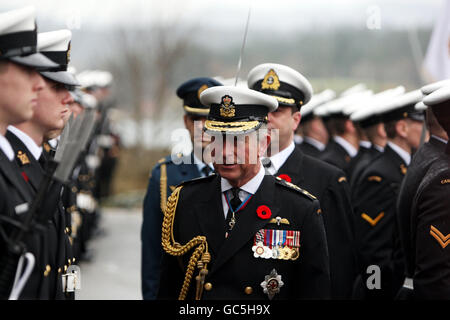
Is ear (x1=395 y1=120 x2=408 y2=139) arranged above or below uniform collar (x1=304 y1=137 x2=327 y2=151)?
above

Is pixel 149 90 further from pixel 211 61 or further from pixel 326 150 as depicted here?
pixel 326 150

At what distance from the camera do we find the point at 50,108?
321cm

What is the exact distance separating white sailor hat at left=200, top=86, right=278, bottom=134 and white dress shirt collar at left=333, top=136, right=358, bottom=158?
4.27 m

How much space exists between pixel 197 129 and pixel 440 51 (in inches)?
141

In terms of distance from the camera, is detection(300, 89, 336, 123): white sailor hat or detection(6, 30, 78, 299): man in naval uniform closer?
detection(6, 30, 78, 299): man in naval uniform

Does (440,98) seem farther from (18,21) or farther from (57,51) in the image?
(18,21)

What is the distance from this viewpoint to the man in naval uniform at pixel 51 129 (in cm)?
302

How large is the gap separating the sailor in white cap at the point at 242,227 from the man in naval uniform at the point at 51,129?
535mm

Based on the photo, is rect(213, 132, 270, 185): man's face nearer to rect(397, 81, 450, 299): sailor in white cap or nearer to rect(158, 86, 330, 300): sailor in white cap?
rect(158, 86, 330, 300): sailor in white cap

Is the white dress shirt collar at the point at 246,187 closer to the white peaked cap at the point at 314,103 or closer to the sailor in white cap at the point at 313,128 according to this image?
the white peaked cap at the point at 314,103

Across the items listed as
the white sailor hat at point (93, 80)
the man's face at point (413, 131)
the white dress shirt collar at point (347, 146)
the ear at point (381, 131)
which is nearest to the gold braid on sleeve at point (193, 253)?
the man's face at point (413, 131)

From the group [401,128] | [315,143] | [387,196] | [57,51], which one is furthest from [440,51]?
[57,51]

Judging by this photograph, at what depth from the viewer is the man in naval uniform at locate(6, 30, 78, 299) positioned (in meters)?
3.02

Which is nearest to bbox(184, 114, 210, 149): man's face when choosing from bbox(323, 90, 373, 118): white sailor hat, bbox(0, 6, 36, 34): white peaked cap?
bbox(0, 6, 36, 34): white peaked cap
